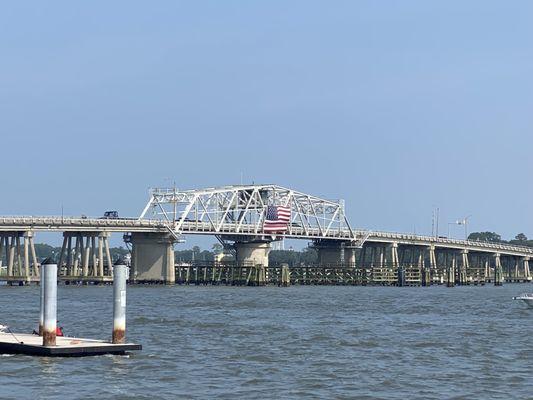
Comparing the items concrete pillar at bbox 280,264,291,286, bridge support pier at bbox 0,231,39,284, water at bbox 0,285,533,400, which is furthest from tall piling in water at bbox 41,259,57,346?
concrete pillar at bbox 280,264,291,286

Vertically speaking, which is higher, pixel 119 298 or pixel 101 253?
pixel 101 253

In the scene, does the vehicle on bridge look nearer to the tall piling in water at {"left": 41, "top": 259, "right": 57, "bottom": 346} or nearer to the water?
the water

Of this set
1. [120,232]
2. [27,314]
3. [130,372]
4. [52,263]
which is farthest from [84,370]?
[120,232]

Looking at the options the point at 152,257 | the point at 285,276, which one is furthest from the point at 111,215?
the point at 285,276

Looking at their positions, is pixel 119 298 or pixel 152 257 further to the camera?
pixel 152 257

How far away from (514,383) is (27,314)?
152ft

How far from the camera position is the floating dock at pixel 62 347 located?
52.4 m

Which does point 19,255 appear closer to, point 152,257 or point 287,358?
point 152,257

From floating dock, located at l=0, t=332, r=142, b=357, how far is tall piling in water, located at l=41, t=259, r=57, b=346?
1.59 ft

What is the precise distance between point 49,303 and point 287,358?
460 inches

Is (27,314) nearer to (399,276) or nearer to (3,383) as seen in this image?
(3,383)

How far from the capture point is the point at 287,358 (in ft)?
188

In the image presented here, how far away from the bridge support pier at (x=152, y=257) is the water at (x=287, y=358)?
77363 millimetres

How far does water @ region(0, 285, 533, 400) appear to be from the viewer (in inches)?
1820
